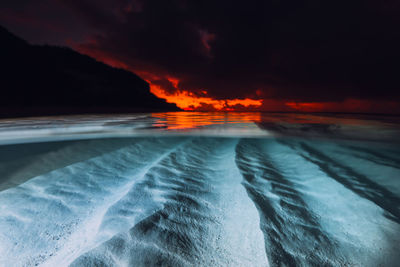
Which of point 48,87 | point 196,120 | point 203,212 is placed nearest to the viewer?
point 203,212

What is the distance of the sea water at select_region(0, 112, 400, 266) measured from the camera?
3.84 feet

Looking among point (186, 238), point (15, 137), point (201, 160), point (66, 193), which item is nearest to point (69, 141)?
point (15, 137)

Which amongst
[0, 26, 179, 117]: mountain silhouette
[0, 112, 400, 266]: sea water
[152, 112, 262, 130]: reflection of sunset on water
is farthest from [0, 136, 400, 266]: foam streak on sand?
[0, 26, 179, 117]: mountain silhouette

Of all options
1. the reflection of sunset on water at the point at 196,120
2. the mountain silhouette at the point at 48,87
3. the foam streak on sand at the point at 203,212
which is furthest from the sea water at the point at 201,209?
the mountain silhouette at the point at 48,87

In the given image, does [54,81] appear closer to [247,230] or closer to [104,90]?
[104,90]

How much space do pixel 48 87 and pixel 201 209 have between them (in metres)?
49.2

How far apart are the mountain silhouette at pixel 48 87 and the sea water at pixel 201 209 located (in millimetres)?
23925

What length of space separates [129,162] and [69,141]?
243cm

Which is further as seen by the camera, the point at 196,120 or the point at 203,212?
the point at 196,120

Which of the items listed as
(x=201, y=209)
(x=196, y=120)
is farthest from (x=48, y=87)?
(x=201, y=209)

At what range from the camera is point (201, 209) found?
1.69 meters

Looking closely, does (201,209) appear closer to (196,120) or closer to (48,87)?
(196,120)

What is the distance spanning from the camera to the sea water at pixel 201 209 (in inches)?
46.0

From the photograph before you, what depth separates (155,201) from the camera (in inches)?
69.4
